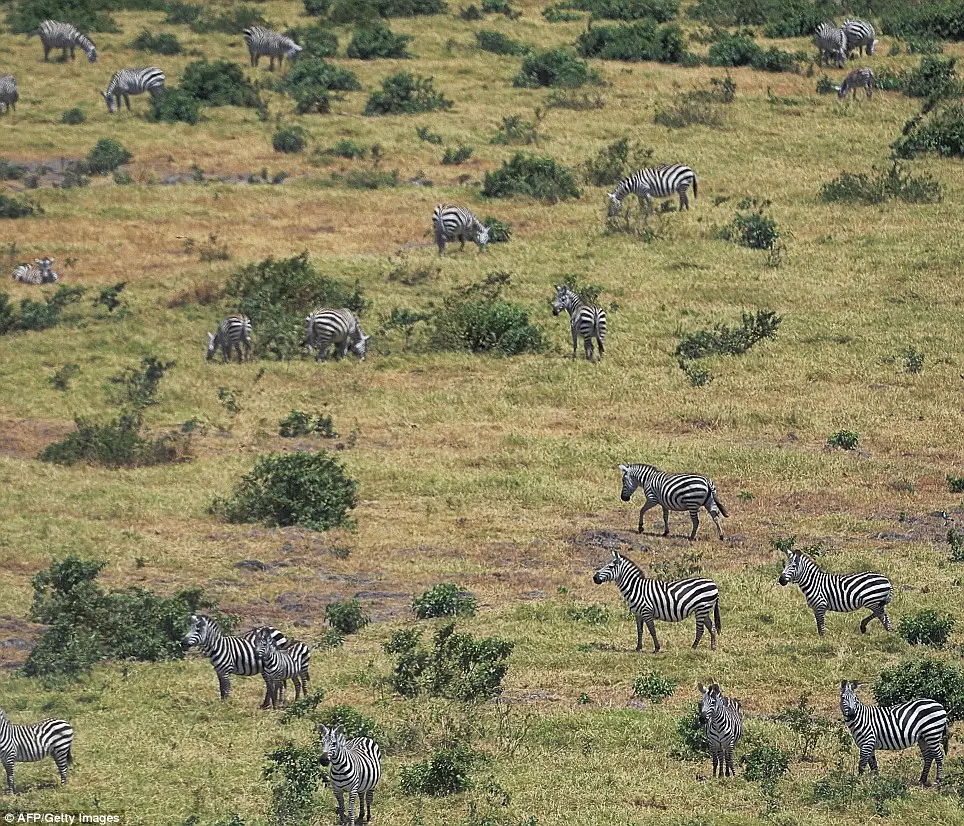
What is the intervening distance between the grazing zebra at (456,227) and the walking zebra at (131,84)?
1244 cm

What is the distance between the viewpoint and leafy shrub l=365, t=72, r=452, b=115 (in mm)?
43500

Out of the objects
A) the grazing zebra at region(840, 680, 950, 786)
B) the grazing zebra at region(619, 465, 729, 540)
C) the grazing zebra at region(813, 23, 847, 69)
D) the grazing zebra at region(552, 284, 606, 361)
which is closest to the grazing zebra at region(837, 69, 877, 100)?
the grazing zebra at region(813, 23, 847, 69)

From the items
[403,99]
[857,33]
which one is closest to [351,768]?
[403,99]

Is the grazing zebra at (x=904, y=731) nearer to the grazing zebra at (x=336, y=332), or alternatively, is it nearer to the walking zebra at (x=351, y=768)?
the walking zebra at (x=351, y=768)

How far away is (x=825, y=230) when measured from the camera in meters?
34.9

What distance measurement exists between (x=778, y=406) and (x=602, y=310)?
409cm

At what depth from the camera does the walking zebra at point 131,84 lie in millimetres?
43469

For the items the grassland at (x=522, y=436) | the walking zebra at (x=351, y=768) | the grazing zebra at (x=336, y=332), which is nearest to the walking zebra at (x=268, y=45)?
the grassland at (x=522, y=436)

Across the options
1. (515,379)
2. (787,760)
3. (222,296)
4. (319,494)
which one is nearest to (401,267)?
(222,296)

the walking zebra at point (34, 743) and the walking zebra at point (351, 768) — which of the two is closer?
the walking zebra at point (351, 768)

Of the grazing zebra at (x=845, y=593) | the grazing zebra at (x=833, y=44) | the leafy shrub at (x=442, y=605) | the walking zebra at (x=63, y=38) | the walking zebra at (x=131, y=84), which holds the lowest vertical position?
the leafy shrub at (x=442, y=605)

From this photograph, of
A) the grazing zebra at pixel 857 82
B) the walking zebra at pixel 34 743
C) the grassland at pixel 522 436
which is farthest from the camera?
the grazing zebra at pixel 857 82

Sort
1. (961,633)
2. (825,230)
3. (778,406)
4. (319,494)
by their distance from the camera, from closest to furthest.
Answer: (961,633) → (319,494) → (778,406) → (825,230)

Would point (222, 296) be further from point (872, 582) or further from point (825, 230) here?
point (872, 582)
